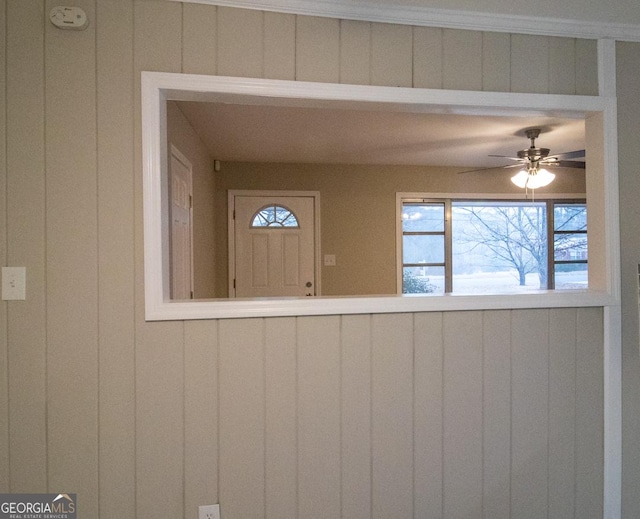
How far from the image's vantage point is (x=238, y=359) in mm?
1748

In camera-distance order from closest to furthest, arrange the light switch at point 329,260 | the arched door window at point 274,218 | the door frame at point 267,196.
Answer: the door frame at point 267,196 < the arched door window at point 274,218 < the light switch at point 329,260

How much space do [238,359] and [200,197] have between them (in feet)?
8.09

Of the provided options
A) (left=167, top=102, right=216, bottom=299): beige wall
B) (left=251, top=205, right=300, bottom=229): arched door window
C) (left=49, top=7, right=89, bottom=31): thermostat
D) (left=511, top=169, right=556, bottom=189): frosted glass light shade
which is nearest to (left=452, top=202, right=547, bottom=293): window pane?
(left=511, top=169, right=556, bottom=189): frosted glass light shade

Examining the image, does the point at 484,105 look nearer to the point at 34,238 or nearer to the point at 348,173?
the point at 34,238

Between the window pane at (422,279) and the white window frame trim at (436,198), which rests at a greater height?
the white window frame trim at (436,198)

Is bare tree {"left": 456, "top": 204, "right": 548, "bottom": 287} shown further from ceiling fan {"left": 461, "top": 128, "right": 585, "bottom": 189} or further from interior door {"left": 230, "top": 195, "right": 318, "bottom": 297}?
interior door {"left": 230, "top": 195, "right": 318, "bottom": 297}

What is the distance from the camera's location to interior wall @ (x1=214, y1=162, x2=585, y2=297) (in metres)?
5.05

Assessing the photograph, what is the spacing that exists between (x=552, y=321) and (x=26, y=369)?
7.20ft

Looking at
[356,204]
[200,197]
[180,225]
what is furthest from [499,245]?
[180,225]

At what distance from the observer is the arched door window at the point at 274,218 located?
5.01m

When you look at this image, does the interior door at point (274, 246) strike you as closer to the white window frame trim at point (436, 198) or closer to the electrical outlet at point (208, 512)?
the white window frame trim at point (436, 198)

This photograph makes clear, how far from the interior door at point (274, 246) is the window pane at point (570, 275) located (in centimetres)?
322

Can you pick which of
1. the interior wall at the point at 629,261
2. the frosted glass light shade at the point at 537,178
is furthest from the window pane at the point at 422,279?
the interior wall at the point at 629,261

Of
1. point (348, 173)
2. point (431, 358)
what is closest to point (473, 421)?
point (431, 358)
